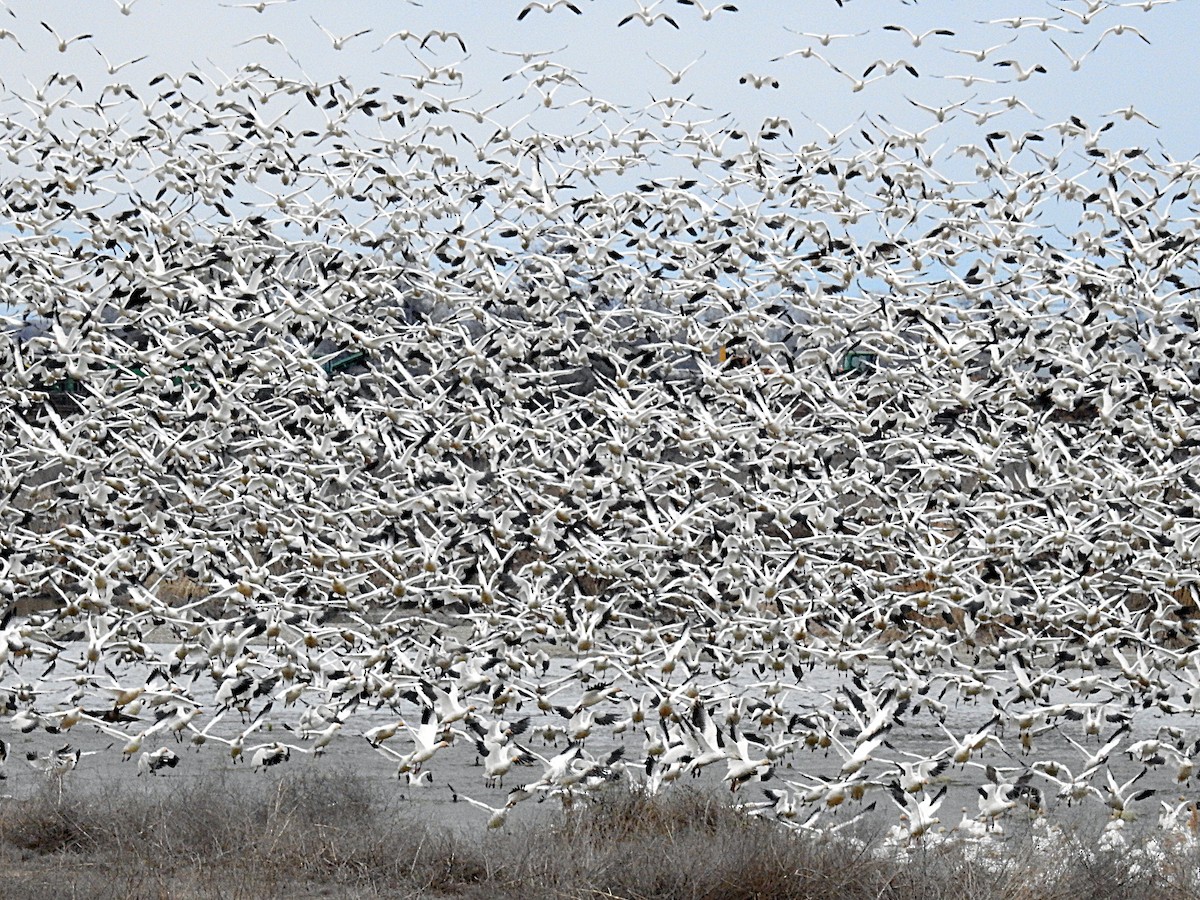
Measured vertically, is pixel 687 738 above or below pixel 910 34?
below

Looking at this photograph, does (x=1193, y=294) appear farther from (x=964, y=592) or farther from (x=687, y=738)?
(x=687, y=738)

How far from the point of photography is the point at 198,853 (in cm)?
489

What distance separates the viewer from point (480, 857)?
4777 mm

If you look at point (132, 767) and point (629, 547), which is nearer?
point (629, 547)

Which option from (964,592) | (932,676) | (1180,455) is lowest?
(932,676)

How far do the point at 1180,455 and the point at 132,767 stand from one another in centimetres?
537

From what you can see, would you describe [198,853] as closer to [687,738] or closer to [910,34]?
[687,738]

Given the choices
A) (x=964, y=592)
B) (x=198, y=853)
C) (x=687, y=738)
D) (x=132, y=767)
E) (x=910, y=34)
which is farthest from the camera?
(x=132, y=767)

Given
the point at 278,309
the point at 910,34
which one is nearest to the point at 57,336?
the point at 278,309

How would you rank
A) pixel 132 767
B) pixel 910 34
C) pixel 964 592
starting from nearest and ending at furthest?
pixel 964 592 < pixel 910 34 < pixel 132 767

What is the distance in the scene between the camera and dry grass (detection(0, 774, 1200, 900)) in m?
4.32

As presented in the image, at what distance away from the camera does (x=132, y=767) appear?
6820mm

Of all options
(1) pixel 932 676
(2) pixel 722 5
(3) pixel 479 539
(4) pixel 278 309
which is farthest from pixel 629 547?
(2) pixel 722 5

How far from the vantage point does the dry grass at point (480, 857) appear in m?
4.32
